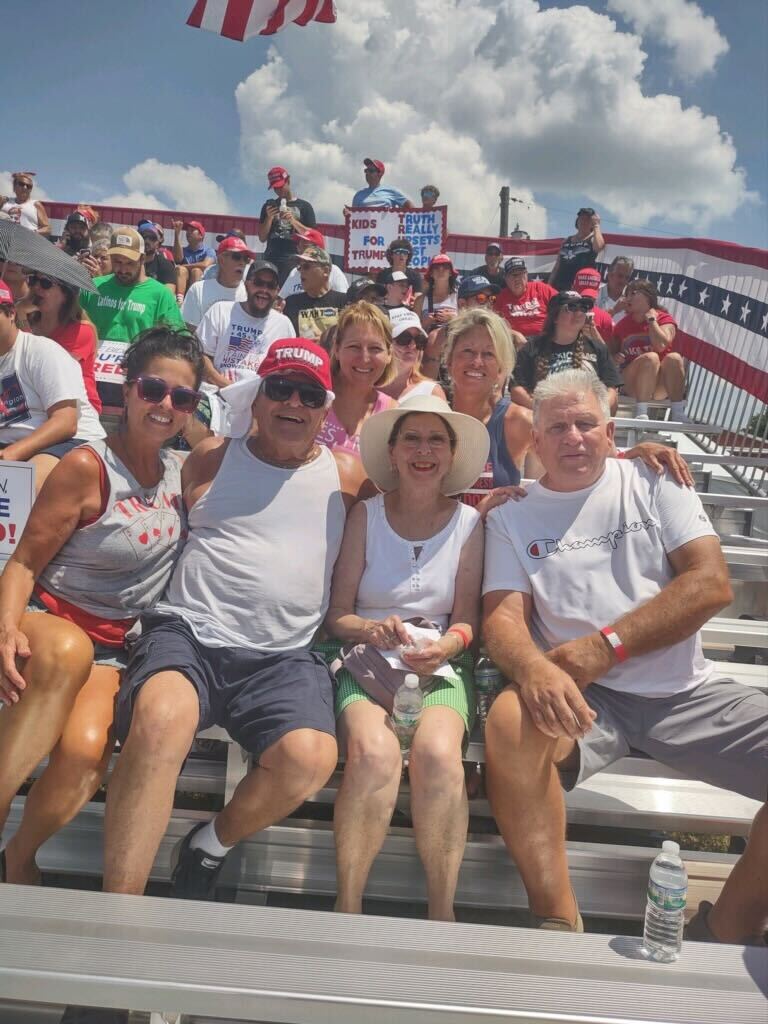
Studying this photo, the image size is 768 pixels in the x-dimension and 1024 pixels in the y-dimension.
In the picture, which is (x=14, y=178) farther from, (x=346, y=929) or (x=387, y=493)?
(x=346, y=929)

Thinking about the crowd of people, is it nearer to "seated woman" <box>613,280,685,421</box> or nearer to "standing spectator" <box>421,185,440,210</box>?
"seated woman" <box>613,280,685,421</box>

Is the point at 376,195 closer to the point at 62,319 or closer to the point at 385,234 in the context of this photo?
the point at 385,234

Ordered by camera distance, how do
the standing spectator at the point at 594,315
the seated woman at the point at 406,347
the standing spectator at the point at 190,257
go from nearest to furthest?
the seated woman at the point at 406,347, the standing spectator at the point at 594,315, the standing spectator at the point at 190,257

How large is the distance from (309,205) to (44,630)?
8.13 meters

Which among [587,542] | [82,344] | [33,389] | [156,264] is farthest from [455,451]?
[156,264]

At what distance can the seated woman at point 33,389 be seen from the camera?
139 inches

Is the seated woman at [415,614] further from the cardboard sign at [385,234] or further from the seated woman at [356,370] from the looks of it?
the cardboard sign at [385,234]

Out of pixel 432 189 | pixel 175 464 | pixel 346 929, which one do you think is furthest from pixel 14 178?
pixel 346 929

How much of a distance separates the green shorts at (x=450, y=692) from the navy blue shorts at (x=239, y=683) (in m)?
0.05

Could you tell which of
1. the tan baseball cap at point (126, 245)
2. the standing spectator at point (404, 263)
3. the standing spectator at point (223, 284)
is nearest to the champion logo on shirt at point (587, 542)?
the tan baseball cap at point (126, 245)

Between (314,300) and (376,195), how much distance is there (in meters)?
4.10

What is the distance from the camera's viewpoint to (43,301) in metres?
4.27

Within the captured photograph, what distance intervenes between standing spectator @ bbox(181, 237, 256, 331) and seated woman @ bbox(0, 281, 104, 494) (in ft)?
11.3

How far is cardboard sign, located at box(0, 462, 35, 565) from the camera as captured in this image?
112 inches
